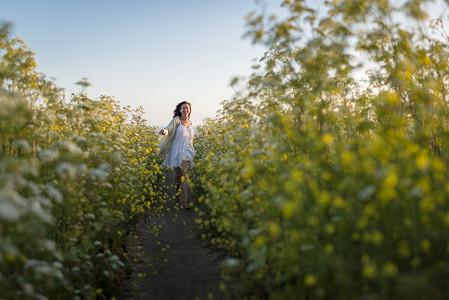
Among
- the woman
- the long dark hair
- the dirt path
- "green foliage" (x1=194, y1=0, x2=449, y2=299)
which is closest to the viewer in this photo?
"green foliage" (x1=194, y1=0, x2=449, y2=299)

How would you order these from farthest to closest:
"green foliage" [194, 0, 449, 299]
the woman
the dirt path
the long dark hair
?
the long dark hair → the woman → the dirt path → "green foliage" [194, 0, 449, 299]

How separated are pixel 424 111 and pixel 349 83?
104 cm

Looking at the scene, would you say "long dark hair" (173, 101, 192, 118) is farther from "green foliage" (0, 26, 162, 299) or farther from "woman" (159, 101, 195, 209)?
"green foliage" (0, 26, 162, 299)

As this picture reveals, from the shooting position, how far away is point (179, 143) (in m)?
8.22

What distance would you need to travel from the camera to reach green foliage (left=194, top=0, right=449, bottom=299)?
1.95m

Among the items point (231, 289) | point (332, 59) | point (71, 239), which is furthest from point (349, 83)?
point (71, 239)

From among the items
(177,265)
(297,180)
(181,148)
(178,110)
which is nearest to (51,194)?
(297,180)

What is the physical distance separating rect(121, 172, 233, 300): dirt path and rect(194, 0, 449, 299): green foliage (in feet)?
1.52

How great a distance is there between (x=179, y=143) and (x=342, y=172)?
5.97 metres

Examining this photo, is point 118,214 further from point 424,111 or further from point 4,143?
point 424,111

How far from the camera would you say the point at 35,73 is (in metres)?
4.15

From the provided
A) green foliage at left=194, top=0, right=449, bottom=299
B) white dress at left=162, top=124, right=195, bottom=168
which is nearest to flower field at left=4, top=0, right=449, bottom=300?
green foliage at left=194, top=0, right=449, bottom=299

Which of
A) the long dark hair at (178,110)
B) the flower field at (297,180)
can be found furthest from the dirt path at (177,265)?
the long dark hair at (178,110)

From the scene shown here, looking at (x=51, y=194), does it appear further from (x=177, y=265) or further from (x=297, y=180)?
(x=177, y=265)
